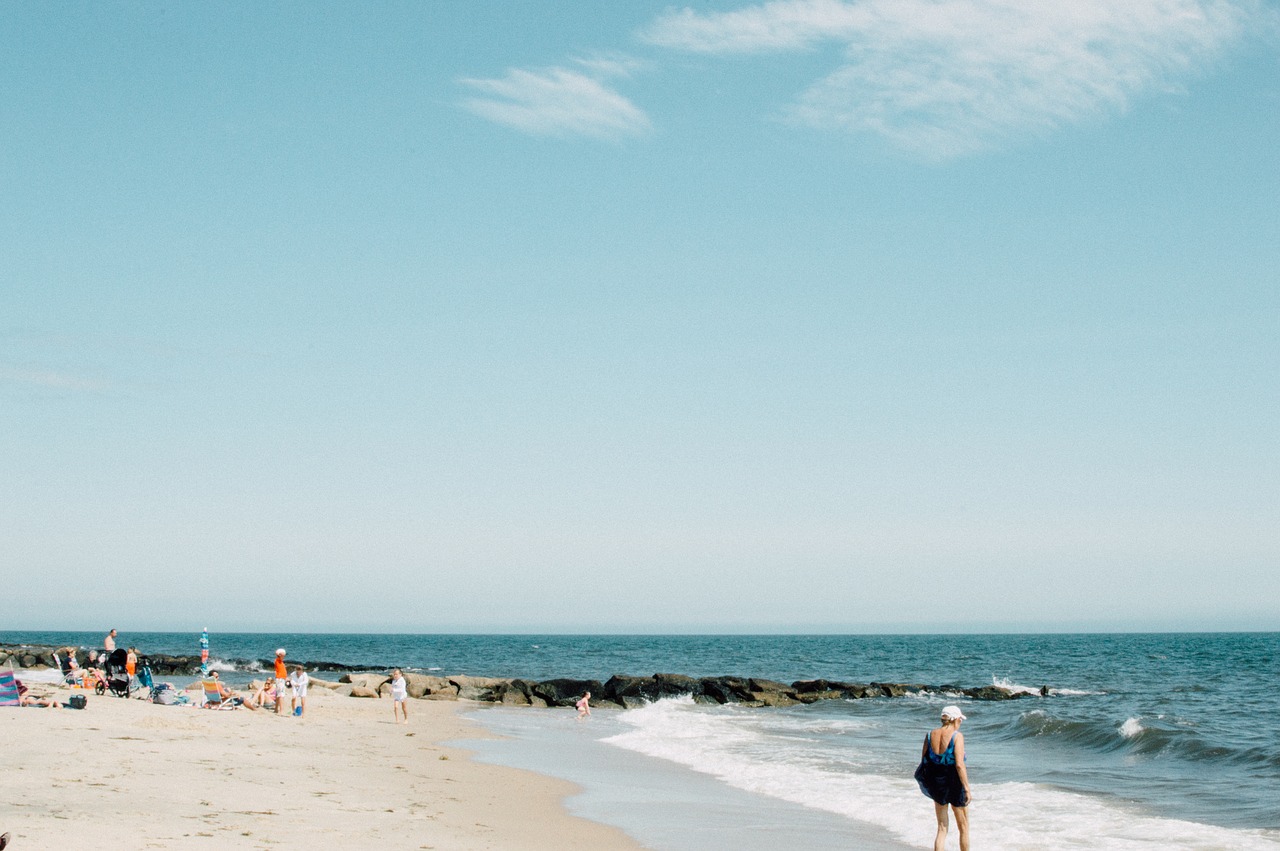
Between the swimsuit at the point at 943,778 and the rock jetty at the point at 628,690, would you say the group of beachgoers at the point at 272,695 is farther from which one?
the swimsuit at the point at 943,778

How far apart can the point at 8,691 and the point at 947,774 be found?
1803 cm

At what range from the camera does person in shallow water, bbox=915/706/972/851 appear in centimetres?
1120

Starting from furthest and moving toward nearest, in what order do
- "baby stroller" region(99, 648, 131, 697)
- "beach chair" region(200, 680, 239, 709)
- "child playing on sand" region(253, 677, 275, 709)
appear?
"child playing on sand" region(253, 677, 275, 709) < "baby stroller" region(99, 648, 131, 697) < "beach chair" region(200, 680, 239, 709)

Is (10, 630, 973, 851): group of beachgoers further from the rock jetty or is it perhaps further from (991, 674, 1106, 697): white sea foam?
(991, 674, 1106, 697): white sea foam

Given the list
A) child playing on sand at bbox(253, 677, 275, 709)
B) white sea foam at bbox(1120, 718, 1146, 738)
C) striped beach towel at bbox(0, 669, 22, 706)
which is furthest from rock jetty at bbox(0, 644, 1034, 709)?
white sea foam at bbox(1120, 718, 1146, 738)

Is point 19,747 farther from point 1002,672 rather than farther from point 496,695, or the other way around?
point 1002,672

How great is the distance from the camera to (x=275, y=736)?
20.2 metres

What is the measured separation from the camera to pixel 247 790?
13.2 meters

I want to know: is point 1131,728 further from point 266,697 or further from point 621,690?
point 266,697

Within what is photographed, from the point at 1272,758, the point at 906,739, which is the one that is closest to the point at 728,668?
the point at 906,739

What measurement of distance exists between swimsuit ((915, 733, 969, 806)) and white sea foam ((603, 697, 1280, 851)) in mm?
2300

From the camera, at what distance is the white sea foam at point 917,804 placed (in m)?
13.8

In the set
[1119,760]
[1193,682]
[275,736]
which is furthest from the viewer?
[1193,682]

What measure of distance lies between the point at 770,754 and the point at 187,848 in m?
15.3
